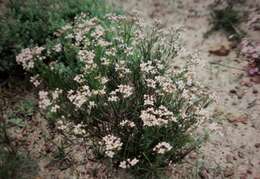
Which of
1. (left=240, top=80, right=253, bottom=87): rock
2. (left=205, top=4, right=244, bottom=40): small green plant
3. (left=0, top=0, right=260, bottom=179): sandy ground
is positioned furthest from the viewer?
(left=205, top=4, right=244, bottom=40): small green plant

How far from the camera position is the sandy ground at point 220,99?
406 cm

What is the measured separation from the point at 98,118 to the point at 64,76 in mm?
707

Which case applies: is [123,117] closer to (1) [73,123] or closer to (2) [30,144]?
(1) [73,123]

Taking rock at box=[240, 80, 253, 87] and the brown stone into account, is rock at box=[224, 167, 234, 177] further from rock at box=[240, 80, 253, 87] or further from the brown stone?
rock at box=[240, 80, 253, 87]

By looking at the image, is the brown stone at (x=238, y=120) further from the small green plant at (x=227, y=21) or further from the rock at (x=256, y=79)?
the small green plant at (x=227, y=21)

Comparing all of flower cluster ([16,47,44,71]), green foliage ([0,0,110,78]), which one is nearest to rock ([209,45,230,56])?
green foliage ([0,0,110,78])

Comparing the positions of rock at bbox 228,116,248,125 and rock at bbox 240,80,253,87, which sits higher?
rock at bbox 240,80,253,87

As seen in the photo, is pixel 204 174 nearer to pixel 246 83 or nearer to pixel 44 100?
pixel 246 83

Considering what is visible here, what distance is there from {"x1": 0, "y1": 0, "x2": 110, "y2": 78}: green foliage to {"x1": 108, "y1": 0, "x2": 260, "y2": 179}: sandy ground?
1088mm

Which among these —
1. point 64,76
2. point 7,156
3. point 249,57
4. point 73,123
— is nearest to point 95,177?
point 73,123

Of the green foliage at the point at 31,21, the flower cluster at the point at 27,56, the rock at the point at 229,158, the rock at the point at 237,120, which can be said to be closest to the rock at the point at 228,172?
the rock at the point at 229,158

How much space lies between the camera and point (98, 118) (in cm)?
383

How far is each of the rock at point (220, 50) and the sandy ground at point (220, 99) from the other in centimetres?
7

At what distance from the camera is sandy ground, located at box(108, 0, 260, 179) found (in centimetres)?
406
